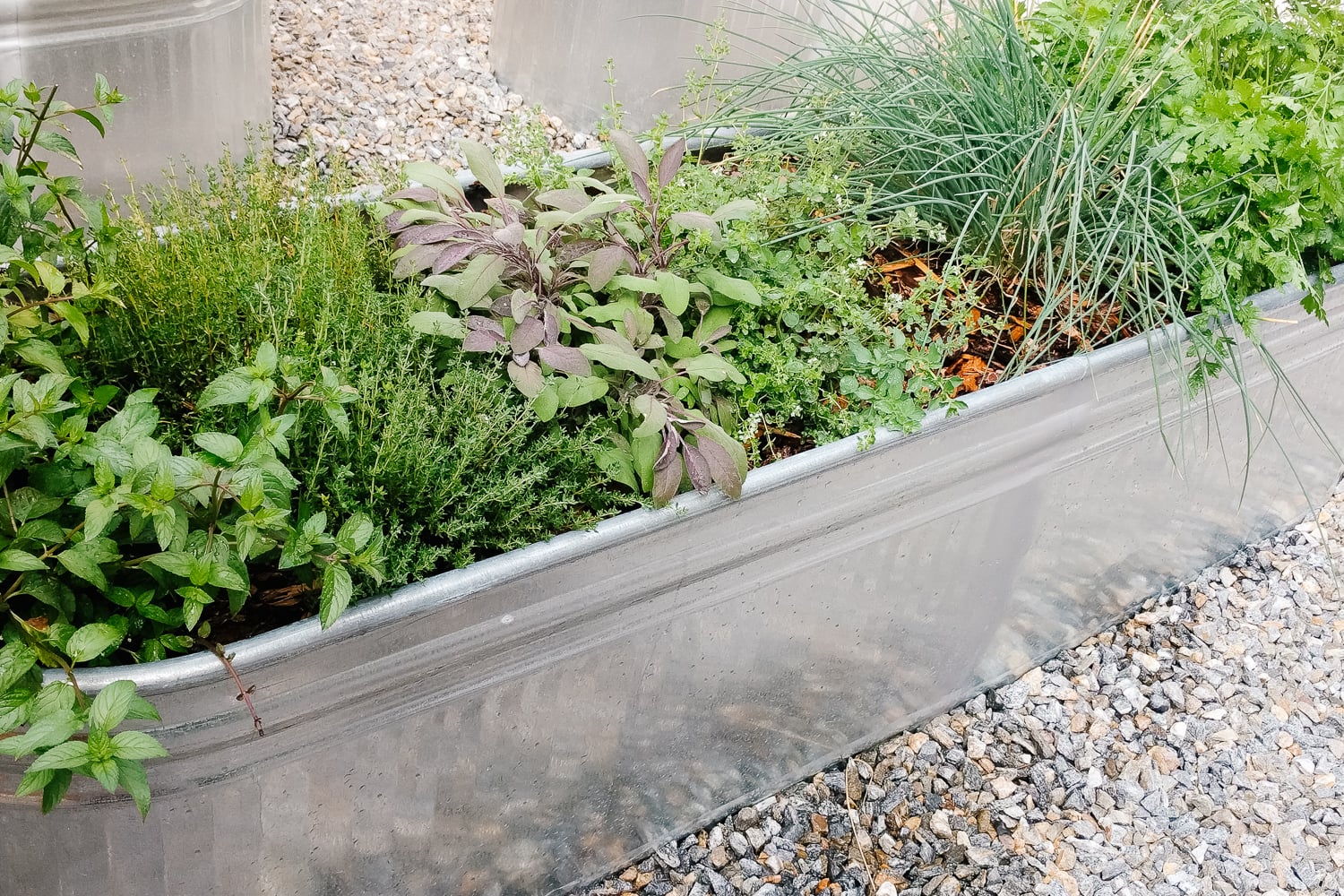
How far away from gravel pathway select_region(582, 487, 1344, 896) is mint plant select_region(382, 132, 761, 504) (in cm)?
72

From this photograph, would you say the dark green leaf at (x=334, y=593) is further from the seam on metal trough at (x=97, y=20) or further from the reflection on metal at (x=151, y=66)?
the seam on metal trough at (x=97, y=20)

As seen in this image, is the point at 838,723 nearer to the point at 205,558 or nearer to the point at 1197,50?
the point at 205,558

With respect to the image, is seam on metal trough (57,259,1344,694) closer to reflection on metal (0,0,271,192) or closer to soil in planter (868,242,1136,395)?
soil in planter (868,242,1136,395)

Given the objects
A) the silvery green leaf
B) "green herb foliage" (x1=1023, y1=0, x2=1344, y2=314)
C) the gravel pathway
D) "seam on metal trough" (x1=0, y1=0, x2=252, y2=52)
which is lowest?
the gravel pathway

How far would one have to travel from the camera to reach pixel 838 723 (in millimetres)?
1893

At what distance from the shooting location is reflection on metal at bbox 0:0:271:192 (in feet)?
7.61

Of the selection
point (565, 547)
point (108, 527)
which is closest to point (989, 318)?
point (565, 547)

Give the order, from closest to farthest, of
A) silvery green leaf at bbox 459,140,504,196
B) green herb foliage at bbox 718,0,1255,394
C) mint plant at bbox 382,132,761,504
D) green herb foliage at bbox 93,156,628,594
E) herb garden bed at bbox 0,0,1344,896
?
1. herb garden bed at bbox 0,0,1344,896
2. green herb foliage at bbox 93,156,628,594
3. mint plant at bbox 382,132,761,504
4. silvery green leaf at bbox 459,140,504,196
5. green herb foliage at bbox 718,0,1255,394

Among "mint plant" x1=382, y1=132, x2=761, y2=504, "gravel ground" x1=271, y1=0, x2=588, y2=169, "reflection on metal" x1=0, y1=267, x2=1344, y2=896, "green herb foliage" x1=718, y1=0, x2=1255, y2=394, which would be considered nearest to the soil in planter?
"green herb foliage" x1=718, y1=0, x2=1255, y2=394

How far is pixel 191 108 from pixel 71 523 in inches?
68.2

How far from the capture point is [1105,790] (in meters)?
1.98

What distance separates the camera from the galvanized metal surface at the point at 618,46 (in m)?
3.22

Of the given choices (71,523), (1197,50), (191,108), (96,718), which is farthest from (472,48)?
(96,718)

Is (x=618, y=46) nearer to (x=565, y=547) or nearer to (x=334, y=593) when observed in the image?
(x=565, y=547)
